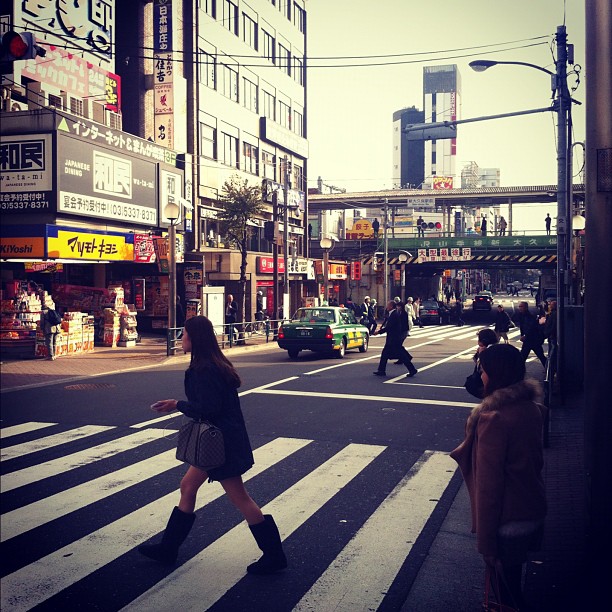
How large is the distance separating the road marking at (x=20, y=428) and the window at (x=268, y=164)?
124 feet

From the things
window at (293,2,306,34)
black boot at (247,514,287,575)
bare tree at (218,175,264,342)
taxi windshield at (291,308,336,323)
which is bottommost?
black boot at (247,514,287,575)

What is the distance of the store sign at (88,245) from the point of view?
23.2 m

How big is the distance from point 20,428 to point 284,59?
4542cm

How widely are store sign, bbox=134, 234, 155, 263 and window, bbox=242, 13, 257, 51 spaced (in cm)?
2134

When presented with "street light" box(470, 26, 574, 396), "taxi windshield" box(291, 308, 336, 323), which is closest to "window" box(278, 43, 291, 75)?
"taxi windshield" box(291, 308, 336, 323)

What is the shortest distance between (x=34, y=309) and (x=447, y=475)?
57.5 ft

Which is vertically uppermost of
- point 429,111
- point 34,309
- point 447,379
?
point 429,111

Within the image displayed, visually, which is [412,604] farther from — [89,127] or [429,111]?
[429,111]

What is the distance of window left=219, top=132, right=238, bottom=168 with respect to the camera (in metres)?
41.3

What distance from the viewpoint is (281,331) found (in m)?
22.6

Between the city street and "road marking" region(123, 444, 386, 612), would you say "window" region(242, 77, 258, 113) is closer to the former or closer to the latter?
the city street

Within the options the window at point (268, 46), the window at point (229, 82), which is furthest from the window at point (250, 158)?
the window at point (268, 46)

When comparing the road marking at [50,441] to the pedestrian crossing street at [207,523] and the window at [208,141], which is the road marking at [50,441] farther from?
the window at [208,141]

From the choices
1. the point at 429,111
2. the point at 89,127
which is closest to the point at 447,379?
the point at 89,127
